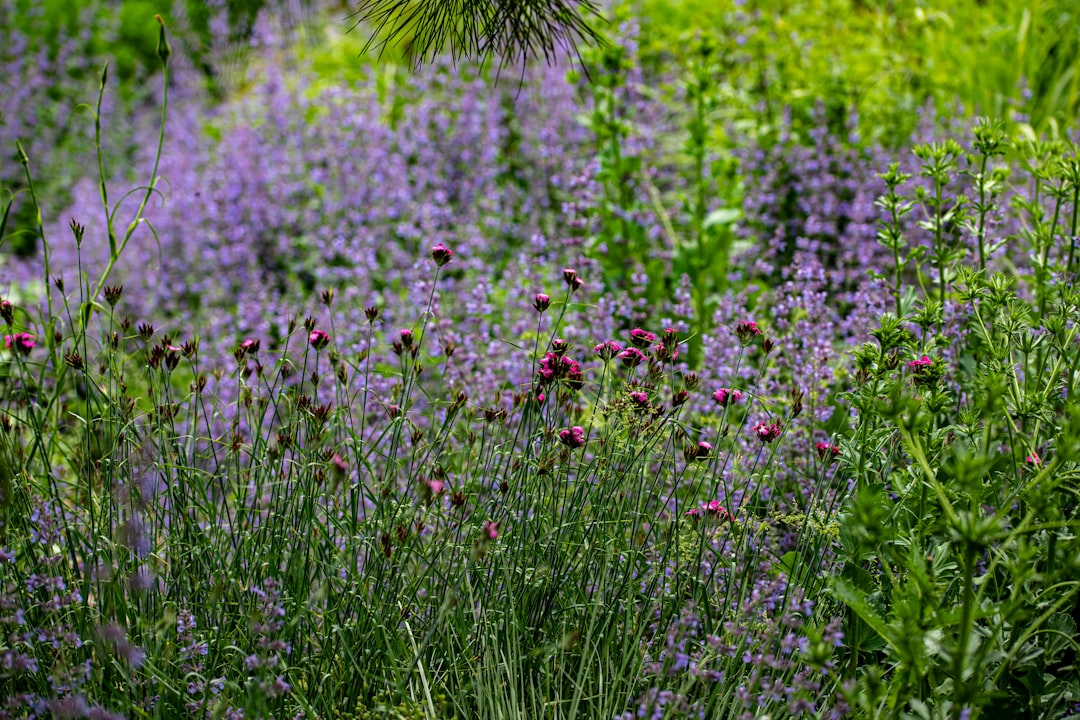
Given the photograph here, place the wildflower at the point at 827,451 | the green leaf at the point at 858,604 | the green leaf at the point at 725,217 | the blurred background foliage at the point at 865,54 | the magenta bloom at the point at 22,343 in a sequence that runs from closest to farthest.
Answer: the green leaf at the point at 858,604 < the wildflower at the point at 827,451 < the magenta bloom at the point at 22,343 < the green leaf at the point at 725,217 < the blurred background foliage at the point at 865,54

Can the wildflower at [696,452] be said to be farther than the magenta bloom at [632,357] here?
No

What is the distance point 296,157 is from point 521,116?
1.47 meters

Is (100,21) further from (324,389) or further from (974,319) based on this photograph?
(974,319)

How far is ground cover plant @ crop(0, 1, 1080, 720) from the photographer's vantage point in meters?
1.83

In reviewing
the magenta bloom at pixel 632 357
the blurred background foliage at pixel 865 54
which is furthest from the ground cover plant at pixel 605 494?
the blurred background foliage at pixel 865 54

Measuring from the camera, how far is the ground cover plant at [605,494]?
183 centimetres

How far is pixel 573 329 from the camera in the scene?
3.36 meters

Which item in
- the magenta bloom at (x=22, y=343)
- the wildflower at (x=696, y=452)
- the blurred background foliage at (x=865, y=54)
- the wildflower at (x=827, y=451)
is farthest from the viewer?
the blurred background foliage at (x=865, y=54)

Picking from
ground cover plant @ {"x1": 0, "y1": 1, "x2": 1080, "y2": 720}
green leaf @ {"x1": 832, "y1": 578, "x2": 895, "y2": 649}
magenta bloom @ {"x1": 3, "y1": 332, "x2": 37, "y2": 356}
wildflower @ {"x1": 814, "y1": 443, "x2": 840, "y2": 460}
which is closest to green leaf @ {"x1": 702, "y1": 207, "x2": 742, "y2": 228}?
ground cover plant @ {"x1": 0, "y1": 1, "x2": 1080, "y2": 720}

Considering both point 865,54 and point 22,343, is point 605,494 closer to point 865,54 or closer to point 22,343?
point 22,343

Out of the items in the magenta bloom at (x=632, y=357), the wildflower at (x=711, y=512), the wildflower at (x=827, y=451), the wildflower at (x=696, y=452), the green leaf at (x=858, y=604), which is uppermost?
the magenta bloom at (x=632, y=357)

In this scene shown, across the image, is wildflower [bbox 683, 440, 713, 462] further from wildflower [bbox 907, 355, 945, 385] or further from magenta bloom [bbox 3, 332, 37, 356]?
magenta bloom [bbox 3, 332, 37, 356]

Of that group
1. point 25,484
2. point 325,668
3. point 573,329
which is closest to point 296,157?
point 573,329

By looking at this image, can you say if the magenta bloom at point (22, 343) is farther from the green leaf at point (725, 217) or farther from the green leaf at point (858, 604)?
the green leaf at point (725, 217)
